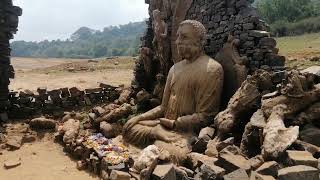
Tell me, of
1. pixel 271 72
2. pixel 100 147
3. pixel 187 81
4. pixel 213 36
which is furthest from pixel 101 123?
pixel 271 72

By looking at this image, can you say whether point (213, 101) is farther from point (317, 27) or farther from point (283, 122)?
point (317, 27)

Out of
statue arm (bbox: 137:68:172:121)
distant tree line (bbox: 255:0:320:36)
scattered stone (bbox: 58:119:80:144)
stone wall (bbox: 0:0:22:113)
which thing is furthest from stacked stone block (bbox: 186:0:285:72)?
distant tree line (bbox: 255:0:320:36)

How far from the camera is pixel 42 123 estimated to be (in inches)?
458

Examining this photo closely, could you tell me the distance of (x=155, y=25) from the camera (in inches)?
467

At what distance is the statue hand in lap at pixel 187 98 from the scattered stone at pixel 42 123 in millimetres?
3201

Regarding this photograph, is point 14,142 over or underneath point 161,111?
underneath

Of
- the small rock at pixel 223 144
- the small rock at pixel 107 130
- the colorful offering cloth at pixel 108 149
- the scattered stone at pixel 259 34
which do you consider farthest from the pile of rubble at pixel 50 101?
the small rock at pixel 223 144

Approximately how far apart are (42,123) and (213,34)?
16.7 ft

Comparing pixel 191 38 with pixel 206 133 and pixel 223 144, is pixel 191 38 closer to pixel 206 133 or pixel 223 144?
pixel 206 133

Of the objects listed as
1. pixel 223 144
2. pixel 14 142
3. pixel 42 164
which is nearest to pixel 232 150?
pixel 223 144

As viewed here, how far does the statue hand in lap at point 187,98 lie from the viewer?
27.8ft

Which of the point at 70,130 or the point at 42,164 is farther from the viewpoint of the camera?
the point at 70,130

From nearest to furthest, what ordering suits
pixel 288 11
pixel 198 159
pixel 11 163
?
pixel 198 159 < pixel 11 163 < pixel 288 11

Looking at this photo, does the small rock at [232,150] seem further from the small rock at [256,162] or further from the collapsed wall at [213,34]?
the collapsed wall at [213,34]
